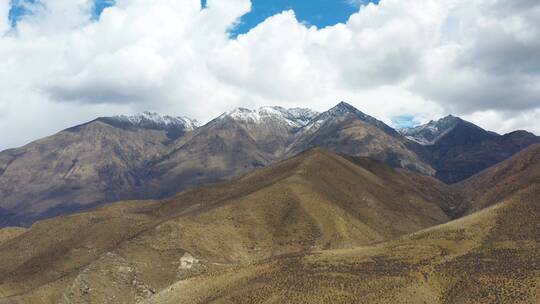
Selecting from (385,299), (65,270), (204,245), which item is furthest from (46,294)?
(385,299)

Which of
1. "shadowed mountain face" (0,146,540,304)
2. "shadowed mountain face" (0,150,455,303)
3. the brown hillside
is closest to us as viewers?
the brown hillside

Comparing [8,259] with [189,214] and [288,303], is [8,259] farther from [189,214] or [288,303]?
[288,303]

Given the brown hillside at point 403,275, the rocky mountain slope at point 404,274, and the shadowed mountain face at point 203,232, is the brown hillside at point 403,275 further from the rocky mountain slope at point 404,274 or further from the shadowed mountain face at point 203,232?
the shadowed mountain face at point 203,232

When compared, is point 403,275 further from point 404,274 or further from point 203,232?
point 203,232

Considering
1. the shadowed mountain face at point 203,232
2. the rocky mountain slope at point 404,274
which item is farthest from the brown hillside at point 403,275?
the shadowed mountain face at point 203,232

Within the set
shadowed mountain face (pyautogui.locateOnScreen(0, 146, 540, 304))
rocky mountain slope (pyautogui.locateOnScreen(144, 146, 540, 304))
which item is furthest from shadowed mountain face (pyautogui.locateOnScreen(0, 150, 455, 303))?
rocky mountain slope (pyautogui.locateOnScreen(144, 146, 540, 304))

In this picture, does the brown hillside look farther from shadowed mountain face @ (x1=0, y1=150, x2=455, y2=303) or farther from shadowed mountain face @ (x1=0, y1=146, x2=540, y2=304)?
shadowed mountain face @ (x1=0, y1=150, x2=455, y2=303)

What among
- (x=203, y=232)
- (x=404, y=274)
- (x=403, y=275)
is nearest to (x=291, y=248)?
(x=203, y=232)
